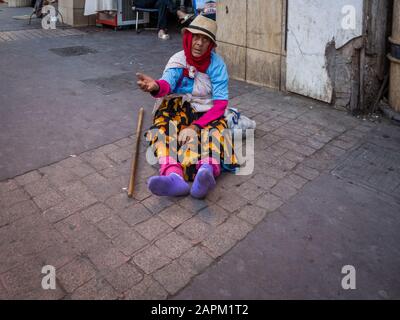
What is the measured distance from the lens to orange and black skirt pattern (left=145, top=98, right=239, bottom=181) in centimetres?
301

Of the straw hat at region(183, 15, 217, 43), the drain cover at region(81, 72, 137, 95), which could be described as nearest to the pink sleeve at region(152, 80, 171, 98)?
the straw hat at region(183, 15, 217, 43)

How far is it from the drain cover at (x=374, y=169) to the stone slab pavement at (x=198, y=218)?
2cm

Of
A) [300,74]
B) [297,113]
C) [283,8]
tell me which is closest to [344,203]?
[297,113]

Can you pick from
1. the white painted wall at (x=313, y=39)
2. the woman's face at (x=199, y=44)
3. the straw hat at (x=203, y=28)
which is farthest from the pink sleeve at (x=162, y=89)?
the white painted wall at (x=313, y=39)

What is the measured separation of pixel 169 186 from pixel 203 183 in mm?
244

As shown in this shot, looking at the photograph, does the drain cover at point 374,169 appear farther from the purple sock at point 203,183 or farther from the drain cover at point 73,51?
the drain cover at point 73,51

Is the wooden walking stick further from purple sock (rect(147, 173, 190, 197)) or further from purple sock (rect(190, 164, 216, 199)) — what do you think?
purple sock (rect(190, 164, 216, 199))

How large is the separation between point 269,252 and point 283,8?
3.80 metres

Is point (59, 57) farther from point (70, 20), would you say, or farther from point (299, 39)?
point (299, 39)

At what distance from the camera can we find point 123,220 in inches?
103

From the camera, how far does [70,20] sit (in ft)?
32.5

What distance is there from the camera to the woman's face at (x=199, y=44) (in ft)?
10.4

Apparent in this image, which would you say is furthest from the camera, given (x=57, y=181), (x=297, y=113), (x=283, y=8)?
(x=283, y=8)

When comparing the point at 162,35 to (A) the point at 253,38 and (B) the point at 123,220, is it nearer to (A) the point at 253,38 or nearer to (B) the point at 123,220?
(A) the point at 253,38
